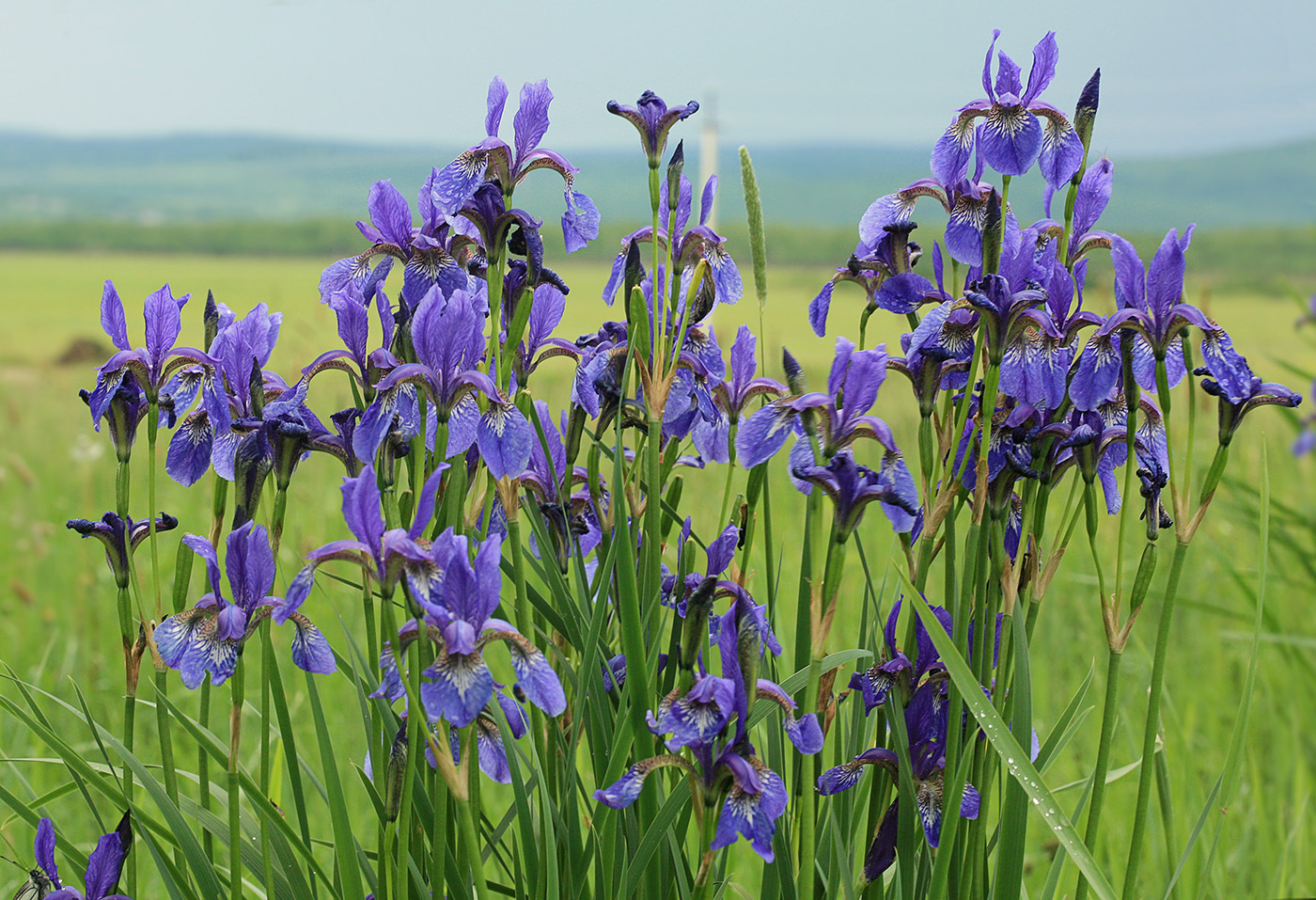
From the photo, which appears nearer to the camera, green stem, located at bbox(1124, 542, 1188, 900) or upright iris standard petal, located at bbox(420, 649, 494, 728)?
upright iris standard petal, located at bbox(420, 649, 494, 728)

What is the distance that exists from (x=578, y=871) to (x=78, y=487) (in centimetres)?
510

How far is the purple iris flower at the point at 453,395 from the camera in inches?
47.1

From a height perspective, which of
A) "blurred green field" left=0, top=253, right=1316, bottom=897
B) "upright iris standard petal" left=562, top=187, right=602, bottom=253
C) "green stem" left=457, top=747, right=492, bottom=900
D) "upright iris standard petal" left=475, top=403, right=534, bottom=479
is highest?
"upright iris standard petal" left=562, top=187, right=602, bottom=253

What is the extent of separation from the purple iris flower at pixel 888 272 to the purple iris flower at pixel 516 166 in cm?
39

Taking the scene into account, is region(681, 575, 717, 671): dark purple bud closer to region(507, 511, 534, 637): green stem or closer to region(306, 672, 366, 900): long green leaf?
region(507, 511, 534, 637): green stem

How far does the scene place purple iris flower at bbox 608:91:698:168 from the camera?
1.44 meters

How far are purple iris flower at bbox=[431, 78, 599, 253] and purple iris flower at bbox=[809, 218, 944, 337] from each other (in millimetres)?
387

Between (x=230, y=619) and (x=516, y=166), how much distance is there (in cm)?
72

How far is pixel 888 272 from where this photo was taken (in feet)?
4.89

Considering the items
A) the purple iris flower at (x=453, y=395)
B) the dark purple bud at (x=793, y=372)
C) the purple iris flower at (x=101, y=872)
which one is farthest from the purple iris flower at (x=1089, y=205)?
the purple iris flower at (x=101, y=872)

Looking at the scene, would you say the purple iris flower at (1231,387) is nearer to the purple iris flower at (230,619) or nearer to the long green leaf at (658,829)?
the long green leaf at (658,829)

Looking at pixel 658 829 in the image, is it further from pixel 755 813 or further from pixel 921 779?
pixel 921 779

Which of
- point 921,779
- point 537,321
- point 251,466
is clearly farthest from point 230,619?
point 921,779

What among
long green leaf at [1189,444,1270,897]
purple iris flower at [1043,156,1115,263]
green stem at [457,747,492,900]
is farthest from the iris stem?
purple iris flower at [1043,156,1115,263]
